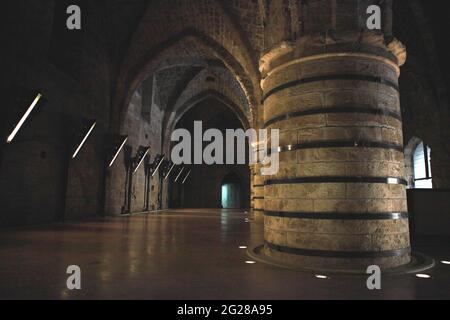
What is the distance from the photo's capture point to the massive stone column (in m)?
3.44

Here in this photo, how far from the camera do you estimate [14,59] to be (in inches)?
290

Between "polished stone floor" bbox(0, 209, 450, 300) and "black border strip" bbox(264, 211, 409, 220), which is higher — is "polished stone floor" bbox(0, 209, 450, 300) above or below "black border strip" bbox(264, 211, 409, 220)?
below

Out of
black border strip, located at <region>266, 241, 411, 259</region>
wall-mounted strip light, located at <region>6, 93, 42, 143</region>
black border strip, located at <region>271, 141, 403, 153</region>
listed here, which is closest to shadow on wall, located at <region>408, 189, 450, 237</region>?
black border strip, located at <region>266, 241, 411, 259</region>

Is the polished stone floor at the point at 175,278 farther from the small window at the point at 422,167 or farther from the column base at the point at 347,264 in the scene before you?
the small window at the point at 422,167

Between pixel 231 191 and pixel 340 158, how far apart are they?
2484cm

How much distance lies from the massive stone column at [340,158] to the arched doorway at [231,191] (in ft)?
77.4

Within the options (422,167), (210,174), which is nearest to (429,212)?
(422,167)

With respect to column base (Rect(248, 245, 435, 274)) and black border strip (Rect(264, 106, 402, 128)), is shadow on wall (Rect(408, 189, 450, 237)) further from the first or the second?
black border strip (Rect(264, 106, 402, 128))

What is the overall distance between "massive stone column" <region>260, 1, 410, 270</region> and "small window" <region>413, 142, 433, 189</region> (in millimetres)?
12847

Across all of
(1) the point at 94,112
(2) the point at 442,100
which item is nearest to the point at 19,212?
(1) the point at 94,112

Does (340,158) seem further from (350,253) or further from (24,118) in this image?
(24,118)

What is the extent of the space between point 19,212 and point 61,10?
22.4ft

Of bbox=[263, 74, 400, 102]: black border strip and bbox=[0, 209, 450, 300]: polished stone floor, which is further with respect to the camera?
bbox=[263, 74, 400, 102]: black border strip

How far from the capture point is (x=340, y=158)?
3520mm
